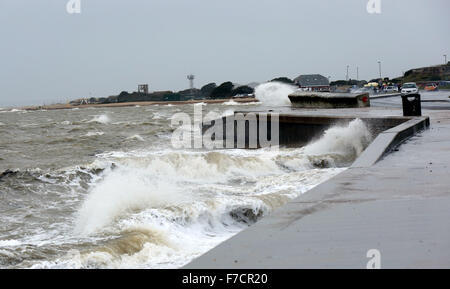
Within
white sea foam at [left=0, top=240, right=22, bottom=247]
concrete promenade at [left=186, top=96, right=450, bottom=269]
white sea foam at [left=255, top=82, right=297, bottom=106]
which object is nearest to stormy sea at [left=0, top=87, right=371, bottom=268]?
white sea foam at [left=0, top=240, right=22, bottom=247]

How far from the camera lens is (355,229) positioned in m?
4.09

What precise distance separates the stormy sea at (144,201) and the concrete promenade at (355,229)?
1.45 metres

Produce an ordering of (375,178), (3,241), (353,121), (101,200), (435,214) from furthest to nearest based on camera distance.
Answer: (353,121), (101,200), (3,241), (375,178), (435,214)

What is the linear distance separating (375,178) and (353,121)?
9.25 m

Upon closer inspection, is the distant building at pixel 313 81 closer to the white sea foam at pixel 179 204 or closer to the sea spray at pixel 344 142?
the sea spray at pixel 344 142

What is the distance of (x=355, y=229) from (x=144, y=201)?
5.39 m

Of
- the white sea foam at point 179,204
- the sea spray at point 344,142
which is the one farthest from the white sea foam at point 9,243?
the sea spray at point 344,142

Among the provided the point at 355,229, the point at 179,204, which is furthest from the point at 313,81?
the point at 355,229

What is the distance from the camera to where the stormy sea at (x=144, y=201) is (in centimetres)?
634

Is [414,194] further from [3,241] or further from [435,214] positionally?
[3,241]

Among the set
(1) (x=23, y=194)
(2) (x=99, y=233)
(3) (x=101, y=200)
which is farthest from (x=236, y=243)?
(1) (x=23, y=194)

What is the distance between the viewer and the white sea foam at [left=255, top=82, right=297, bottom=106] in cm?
3460

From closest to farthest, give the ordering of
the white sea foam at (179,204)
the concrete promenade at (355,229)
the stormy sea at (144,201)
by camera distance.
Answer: the concrete promenade at (355,229) → the white sea foam at (179,204) → the stormy sea at (144,201)

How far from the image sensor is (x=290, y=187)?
9.29 meters
